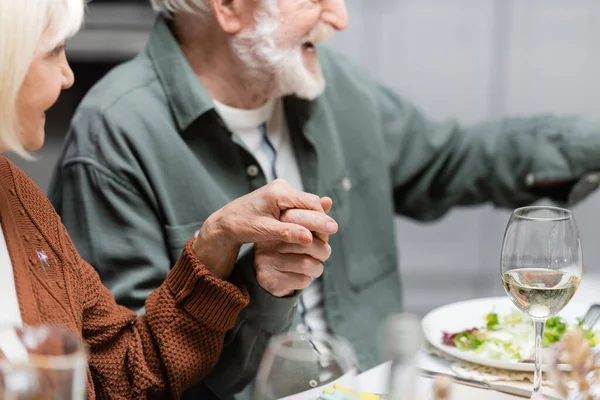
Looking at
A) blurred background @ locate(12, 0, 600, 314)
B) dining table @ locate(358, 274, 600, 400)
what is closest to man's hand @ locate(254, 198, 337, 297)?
dining table @ locate(358, 274, 600, 400)

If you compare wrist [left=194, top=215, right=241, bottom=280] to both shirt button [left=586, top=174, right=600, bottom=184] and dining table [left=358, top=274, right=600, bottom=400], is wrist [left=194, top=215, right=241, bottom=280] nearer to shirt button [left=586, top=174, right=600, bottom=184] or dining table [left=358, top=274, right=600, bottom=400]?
dining table [left=358, top=274, right=600, bottom=400]

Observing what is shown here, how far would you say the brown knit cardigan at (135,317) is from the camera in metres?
1.24

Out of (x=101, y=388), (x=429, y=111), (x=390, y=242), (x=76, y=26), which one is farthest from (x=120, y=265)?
(x=429, y=111)

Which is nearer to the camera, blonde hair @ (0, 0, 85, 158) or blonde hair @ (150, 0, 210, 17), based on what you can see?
blonde hair @ (0, 0, 85, 158)

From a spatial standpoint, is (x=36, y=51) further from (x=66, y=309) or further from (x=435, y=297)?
(x=435, y=297)

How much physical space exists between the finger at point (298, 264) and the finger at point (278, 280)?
13mm

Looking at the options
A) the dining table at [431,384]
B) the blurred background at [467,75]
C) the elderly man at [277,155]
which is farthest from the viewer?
the blurred background at [467,75]

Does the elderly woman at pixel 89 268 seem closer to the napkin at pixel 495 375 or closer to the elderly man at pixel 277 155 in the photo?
the elderly man at pixel 277 155

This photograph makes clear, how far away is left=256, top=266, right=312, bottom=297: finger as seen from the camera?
1.35m

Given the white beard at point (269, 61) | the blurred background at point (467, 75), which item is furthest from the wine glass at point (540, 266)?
the blurred background at point (467, 75)

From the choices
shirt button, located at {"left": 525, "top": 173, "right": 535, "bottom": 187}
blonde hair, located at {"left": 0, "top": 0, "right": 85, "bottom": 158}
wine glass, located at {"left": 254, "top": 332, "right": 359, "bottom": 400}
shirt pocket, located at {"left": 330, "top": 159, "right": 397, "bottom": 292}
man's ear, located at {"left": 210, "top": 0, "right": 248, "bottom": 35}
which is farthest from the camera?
shirt button, located at {"left": 525, "top": 173, "right": 535, "bottom": 187}

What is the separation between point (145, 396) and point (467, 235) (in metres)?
2.53

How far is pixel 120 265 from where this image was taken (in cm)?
154

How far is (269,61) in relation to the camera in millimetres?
1686
